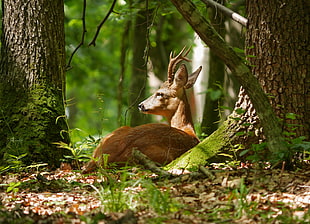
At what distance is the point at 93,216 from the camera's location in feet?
11.8

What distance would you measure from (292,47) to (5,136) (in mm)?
3963

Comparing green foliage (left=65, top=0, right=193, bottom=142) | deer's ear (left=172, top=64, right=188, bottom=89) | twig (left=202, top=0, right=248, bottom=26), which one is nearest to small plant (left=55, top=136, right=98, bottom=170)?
green foliage (left=65, top=0, right=193, bottom=142)

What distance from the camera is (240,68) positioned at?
4.74m

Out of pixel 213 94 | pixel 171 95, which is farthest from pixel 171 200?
pixel 213 94

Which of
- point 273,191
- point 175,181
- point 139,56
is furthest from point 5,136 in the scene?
point 139,56

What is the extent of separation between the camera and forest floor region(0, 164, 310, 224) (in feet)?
11.8

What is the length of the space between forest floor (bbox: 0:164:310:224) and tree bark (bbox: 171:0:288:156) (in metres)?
0.38

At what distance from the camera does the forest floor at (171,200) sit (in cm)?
360

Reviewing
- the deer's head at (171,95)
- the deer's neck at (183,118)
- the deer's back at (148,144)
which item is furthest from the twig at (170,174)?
the deer's head at (171,95)

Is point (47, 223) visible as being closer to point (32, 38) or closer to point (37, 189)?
point (37, 189)

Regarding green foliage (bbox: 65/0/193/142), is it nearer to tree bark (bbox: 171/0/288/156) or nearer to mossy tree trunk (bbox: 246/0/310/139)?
tree bark (bbox: 171/0/288/156)

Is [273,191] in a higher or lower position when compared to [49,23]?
lower

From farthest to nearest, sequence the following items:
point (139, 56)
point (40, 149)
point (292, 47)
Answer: point (139, 56) < point (40, 149) < point (292, 47)

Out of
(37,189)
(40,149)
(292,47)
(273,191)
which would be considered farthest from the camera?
(40,149)
